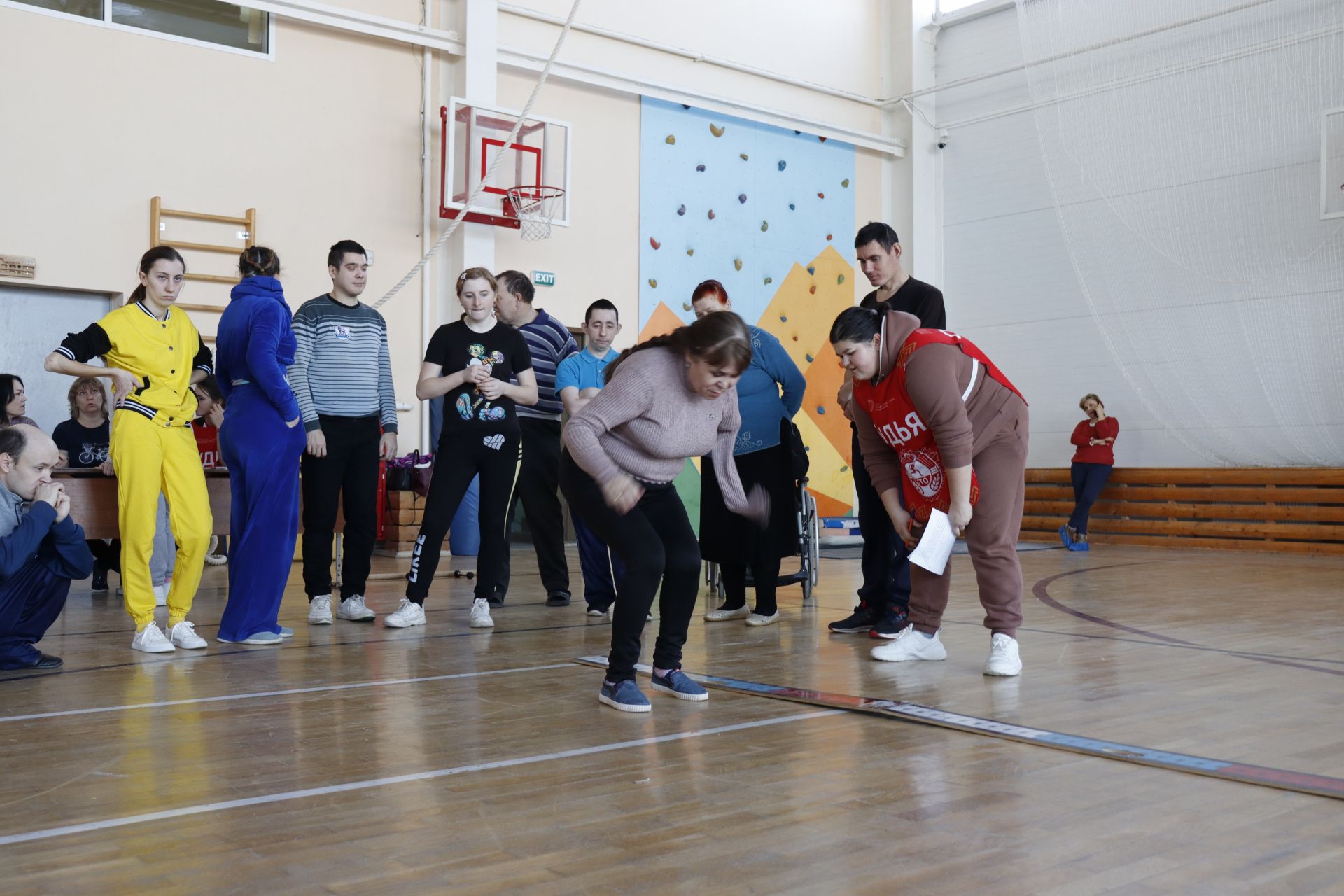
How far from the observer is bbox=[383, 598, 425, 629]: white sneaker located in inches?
169

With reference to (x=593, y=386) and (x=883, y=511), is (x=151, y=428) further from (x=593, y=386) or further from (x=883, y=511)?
(x=883, y=511)

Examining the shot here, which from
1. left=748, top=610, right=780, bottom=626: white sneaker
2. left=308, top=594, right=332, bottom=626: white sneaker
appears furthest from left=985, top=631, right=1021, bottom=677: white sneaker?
left=308, top=594, right=332, bottom=626: white sneaker

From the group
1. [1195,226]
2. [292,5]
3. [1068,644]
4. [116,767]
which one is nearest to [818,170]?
[1195,226]

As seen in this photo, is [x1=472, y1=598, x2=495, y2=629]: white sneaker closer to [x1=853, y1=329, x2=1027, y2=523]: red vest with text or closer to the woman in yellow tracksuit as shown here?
the woman in yellow tracksuit

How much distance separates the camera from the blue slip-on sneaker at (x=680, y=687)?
2980 mm

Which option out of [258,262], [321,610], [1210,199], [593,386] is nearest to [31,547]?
[258,262]

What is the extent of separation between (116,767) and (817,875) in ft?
4.70

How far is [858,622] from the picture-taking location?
428 centimetres

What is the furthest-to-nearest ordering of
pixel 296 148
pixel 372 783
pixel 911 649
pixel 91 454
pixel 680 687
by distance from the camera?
pixel 296 148 < pixel 91 454 < pixel 911 649 < pixel 680 687 < pixel 372 783

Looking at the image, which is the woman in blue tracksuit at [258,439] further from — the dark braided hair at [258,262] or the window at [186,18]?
the window at [186,18]

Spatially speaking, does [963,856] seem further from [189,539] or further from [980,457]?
[189,539]

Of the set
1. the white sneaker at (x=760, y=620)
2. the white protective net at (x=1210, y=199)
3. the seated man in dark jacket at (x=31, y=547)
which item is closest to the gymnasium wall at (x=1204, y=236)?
the white protective net at (x=1210, y=199)

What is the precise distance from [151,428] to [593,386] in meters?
1.74

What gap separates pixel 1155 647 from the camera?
3857mm
